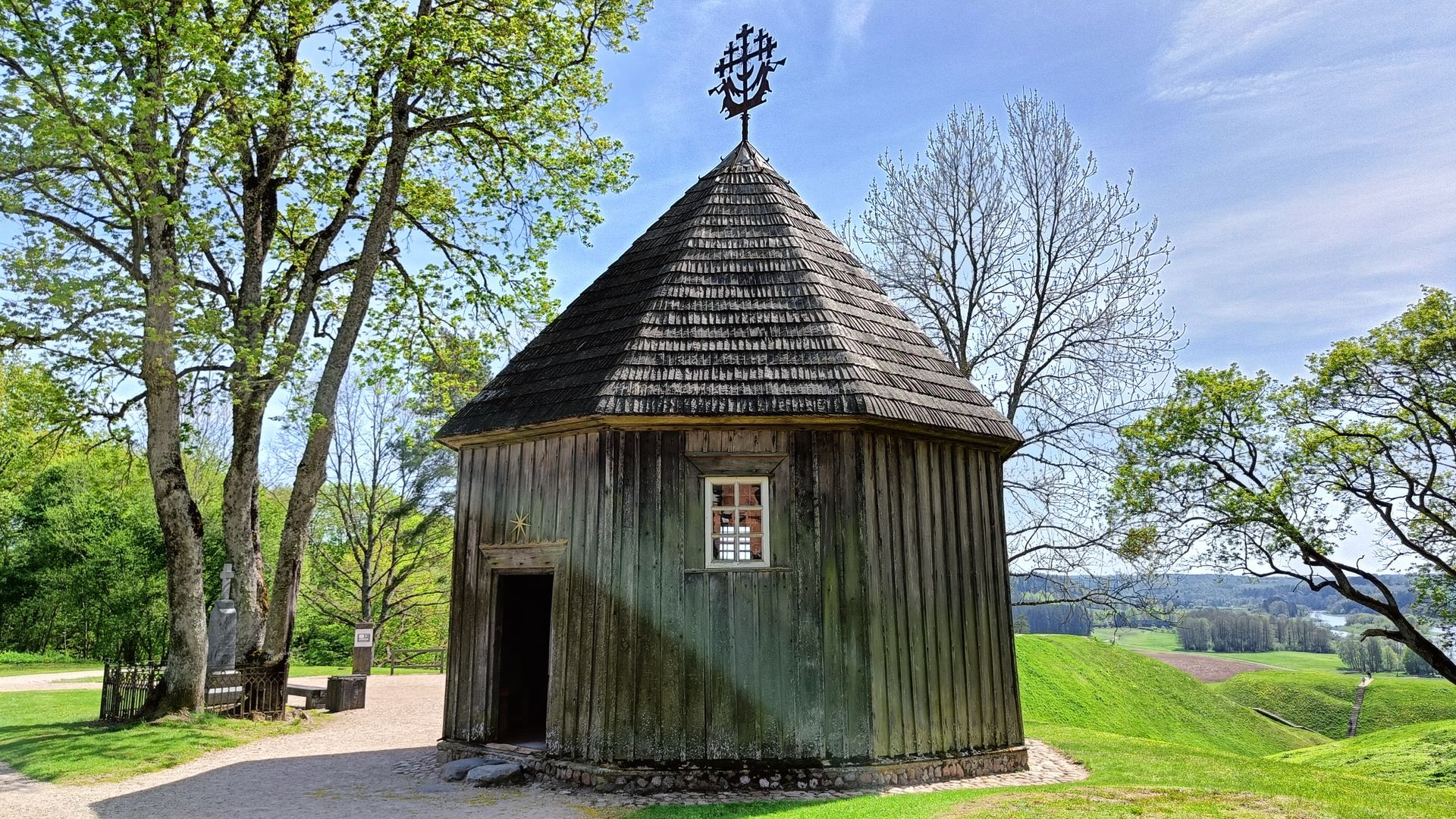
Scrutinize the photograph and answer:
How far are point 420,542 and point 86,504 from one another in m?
10.4

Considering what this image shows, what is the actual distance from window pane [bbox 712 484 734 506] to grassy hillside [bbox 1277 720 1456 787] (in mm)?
9205

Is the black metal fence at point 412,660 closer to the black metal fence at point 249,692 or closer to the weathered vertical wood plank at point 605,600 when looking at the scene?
the black metal fence at point 249,692

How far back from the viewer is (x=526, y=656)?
40.8 feet

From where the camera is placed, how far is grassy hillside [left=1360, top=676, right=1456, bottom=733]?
3244 cm

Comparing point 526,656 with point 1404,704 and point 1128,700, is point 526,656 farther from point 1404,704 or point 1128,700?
point 1404,704

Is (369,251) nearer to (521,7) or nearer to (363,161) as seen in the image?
(363,161)

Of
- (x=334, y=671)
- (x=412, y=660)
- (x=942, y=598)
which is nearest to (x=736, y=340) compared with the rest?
(x=942, y=598)

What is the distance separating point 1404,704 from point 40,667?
4557 centimetres

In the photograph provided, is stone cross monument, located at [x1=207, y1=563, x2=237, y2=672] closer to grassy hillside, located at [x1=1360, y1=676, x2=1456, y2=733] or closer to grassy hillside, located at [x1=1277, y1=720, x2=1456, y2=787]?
grassy hillside, located at [x1=1277, y1=720, x2=1456, y2=787]

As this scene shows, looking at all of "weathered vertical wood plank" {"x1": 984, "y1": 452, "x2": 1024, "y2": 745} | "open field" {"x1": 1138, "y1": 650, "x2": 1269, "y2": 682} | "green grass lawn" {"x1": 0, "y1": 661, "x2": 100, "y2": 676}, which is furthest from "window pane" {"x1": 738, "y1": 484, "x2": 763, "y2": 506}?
"open field" {"x1": 1138, "y1": 650, "x2": 1269, "y2": 682}

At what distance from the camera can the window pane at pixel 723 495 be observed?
32.0 feet

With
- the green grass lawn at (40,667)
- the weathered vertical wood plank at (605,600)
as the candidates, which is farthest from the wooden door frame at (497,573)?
the green grass lawn at (40,667)

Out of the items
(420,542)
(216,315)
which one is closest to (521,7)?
(216,315)

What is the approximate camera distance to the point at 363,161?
623 inches
